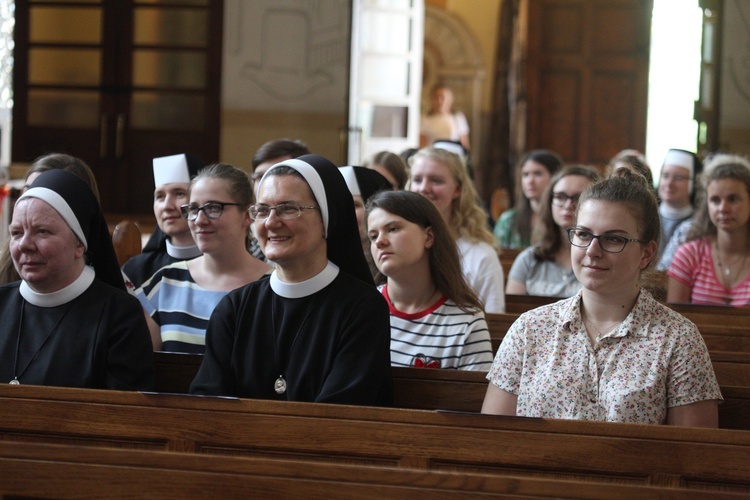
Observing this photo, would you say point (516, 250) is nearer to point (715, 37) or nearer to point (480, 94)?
point (715, 37)

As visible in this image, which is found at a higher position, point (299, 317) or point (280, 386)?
point (299, 317)

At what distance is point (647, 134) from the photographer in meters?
12.1

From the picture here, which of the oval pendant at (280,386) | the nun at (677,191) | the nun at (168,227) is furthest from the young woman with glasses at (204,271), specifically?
the nun at (677,191)

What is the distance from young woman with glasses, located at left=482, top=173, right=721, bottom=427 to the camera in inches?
104

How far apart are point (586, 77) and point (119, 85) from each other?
17.4 ft

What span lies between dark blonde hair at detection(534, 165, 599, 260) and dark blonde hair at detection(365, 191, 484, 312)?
1371mm

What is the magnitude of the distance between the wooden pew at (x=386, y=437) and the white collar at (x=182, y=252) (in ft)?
6.03

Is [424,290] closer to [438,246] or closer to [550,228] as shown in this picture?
[438,246]

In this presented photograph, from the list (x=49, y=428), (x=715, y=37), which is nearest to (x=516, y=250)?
(x=49, y=428)

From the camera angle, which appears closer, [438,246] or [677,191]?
[438,246]

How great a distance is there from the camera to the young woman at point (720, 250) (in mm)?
4934

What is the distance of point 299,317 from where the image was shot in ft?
9.60

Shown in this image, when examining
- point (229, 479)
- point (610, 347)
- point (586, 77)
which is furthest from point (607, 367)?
point (586, 77)

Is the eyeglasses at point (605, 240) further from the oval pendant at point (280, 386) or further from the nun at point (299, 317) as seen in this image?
the oval pendant at point (280, 386)
